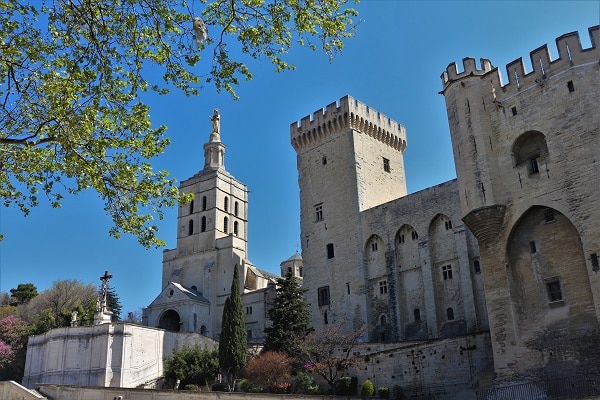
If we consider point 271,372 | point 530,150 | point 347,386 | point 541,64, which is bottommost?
point 347,386

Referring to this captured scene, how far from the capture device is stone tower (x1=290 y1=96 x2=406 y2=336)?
41.0m

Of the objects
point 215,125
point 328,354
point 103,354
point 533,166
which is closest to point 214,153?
point 215,125

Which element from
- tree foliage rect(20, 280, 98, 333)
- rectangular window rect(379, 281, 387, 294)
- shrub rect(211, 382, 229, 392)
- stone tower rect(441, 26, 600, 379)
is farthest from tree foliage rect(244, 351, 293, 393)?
tree foliage rect(20, 280, 98, 333)

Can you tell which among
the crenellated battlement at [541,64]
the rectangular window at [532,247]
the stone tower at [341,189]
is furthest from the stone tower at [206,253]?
the rectangular window at [532,247]

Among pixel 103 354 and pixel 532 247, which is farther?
pixel 103 354

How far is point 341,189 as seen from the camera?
43.5 meters

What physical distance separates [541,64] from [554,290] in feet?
30.3

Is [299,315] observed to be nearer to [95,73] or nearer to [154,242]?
[154,242]

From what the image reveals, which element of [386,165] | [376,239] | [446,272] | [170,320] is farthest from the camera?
[170,320]

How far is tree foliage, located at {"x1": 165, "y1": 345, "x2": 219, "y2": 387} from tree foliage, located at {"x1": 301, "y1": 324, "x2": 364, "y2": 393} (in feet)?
18.3

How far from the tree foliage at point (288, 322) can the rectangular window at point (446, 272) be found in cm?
877

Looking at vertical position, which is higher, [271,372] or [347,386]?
[271,372]

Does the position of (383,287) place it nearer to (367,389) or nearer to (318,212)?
(318,212)

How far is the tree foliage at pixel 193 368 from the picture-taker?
113 ft
